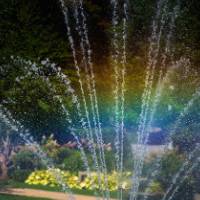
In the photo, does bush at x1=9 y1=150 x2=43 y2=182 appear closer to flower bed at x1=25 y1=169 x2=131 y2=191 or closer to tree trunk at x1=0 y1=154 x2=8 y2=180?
tree trunk at x1=0 y1=154 x2=8 y2=180

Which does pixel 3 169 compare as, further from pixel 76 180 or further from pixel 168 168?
pixel 168 168

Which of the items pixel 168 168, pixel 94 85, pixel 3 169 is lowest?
pixel 168 168

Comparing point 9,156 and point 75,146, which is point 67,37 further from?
point 9,156

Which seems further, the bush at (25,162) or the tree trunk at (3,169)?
the bush at (25,162)

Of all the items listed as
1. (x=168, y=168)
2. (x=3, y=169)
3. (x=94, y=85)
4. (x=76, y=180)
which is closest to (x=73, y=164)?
(x=76, y=180)

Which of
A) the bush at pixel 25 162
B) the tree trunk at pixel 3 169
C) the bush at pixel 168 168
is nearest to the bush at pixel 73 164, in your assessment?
the bush at pixel 25 162

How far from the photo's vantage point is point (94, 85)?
Answer: 2042cm

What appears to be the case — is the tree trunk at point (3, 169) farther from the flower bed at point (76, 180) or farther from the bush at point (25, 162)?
the flower bed at point (76, 180)

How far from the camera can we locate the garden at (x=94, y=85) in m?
15.5

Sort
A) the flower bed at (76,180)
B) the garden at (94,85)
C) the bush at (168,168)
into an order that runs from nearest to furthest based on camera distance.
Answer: the bush at (168,168)
the flower bed at (76,180)
the garden at (94,85)

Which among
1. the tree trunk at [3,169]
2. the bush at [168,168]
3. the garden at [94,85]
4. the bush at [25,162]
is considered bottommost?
the bush at [168,168]

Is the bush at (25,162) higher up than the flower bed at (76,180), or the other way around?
the bush at (25,162)

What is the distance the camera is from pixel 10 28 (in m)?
20.5

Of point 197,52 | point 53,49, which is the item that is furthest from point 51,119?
point 197,52
